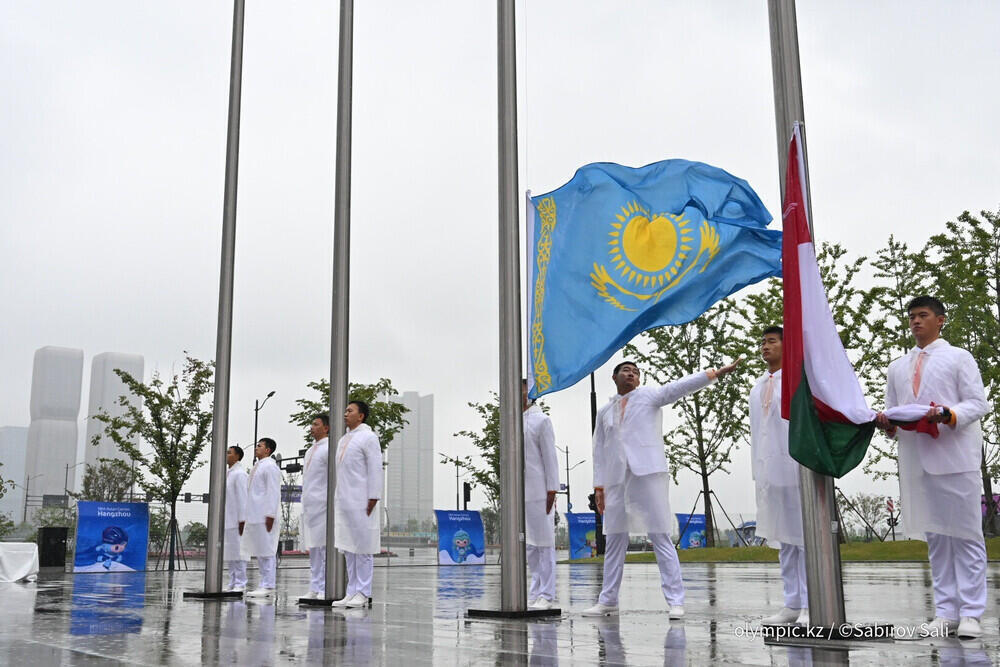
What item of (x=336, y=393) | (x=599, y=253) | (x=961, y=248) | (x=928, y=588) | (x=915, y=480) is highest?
(x=961, y=248)

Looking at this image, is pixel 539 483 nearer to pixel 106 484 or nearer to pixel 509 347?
pixel 509 347

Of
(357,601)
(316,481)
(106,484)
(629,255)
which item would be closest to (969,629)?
(629,255)

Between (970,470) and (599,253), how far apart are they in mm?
3692

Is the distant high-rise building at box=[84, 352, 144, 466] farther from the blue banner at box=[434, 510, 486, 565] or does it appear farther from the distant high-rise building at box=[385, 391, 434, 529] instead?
the blue banner at box=[434, 510, 486, 565]

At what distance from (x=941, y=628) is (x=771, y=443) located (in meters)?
2.04

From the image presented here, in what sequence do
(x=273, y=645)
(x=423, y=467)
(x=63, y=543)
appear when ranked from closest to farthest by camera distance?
(x=273, y=645) → (x=63, y=543) → (x=423, y=467)

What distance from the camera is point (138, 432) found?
96.7 feet

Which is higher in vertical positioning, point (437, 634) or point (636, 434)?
point (636, 434)

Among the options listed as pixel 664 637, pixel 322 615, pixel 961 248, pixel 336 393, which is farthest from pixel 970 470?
pixel 961 248

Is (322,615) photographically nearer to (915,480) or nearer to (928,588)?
(915,480)

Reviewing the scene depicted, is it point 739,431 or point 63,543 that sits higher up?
point 739,431

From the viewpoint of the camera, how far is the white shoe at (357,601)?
10.5 m

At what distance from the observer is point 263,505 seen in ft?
48.2

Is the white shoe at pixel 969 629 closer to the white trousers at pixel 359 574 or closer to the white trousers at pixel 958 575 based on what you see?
the white trousers at pixel 958 575
